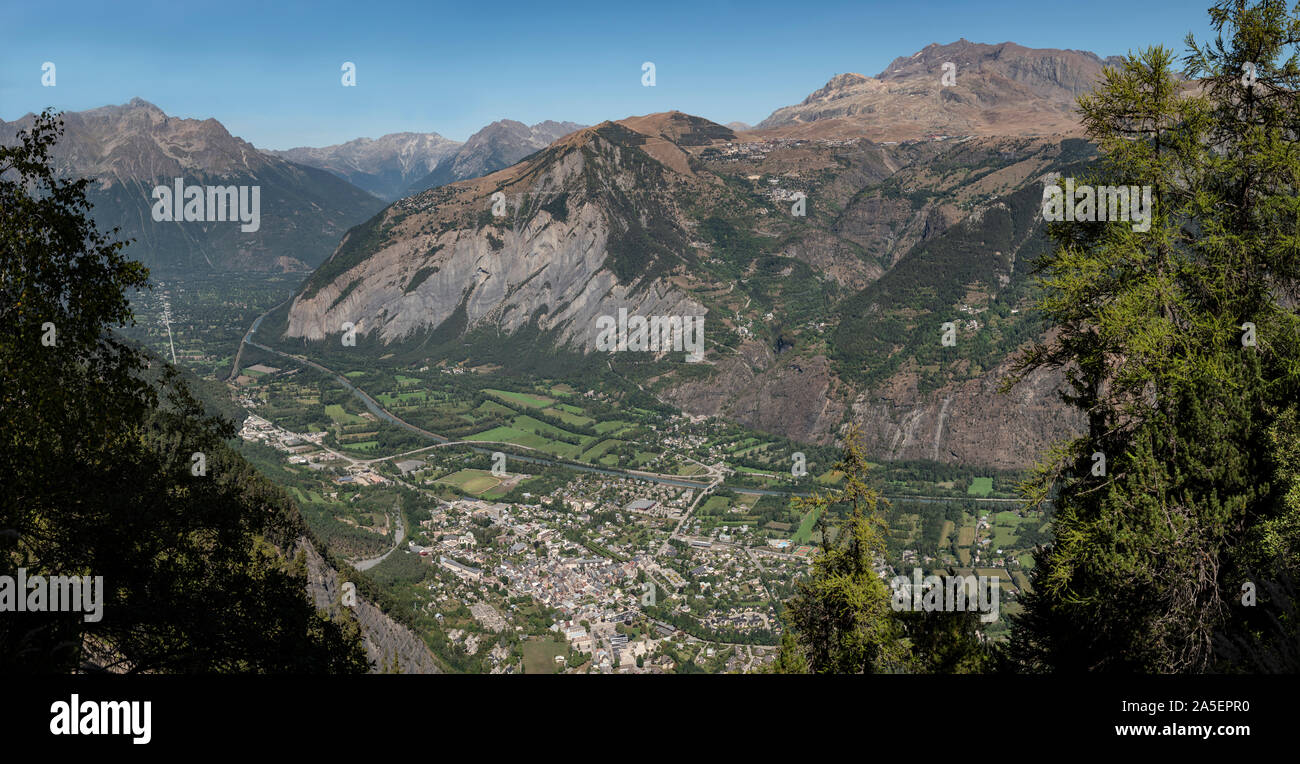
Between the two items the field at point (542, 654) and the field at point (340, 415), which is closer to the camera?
the field at point (542, 654)

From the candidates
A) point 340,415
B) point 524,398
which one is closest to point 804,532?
point 524,398

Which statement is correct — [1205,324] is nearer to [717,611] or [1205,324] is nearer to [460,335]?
[717,611]

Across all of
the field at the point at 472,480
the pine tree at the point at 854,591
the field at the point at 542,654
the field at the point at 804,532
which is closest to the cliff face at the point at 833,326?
the field at the point at 804,532

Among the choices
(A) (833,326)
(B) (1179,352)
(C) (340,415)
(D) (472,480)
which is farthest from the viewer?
(A) (833,326)

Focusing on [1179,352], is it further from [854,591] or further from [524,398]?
[524,398]

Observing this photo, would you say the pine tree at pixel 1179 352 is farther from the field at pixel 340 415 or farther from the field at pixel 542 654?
the field at pixel 340 415

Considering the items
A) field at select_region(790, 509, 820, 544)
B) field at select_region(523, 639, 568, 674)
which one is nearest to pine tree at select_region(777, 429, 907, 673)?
field at select_region(523, 639, 568, 674)

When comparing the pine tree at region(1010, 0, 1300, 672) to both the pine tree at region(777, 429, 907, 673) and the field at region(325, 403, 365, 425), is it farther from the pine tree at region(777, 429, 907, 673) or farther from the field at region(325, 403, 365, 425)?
the field at region(325, 403, 365, 425)

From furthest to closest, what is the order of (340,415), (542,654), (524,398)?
(524,398), (340,415), (542,654)
